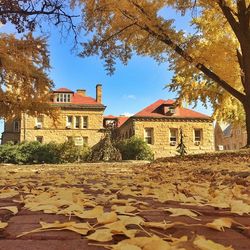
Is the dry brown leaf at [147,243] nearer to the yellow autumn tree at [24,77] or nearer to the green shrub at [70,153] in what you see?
the yellow autumn tree at [24,77]

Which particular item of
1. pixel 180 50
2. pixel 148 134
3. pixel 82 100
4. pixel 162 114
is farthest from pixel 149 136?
pixel 180 50

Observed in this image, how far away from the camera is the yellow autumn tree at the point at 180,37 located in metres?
14.3

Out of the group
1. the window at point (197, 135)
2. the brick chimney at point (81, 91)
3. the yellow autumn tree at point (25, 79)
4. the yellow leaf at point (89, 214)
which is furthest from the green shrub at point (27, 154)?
the yellow leaf at point (89, 214)

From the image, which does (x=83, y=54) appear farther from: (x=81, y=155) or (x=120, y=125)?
(x=120, y=125)

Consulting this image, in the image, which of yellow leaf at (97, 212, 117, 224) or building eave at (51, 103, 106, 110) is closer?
yellow leaf at (97, 212, 117, 224)

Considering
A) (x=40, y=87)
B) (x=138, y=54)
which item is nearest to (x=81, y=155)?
(x=40, y=87)

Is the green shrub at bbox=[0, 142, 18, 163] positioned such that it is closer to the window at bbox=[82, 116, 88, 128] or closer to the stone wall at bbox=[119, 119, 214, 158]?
the stone wall at bbox=[119, 119, 214, 158]

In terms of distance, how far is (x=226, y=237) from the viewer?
196 cm

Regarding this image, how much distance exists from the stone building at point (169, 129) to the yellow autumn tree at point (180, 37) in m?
22.3

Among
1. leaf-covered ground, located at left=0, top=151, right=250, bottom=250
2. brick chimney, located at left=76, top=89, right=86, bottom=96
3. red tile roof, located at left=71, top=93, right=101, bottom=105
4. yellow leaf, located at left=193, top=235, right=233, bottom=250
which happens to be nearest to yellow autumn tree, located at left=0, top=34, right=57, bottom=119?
leaf-covered ground, located at left=0, top=151, right=250, bottom=250

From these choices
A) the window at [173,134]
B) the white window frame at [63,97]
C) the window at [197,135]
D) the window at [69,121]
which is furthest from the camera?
the white window frame at [63,97]

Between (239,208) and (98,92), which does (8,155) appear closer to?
(98,92)

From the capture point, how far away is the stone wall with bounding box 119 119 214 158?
136ft

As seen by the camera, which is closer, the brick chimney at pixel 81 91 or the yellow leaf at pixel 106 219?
the yellow leaf at pixel 106 219
